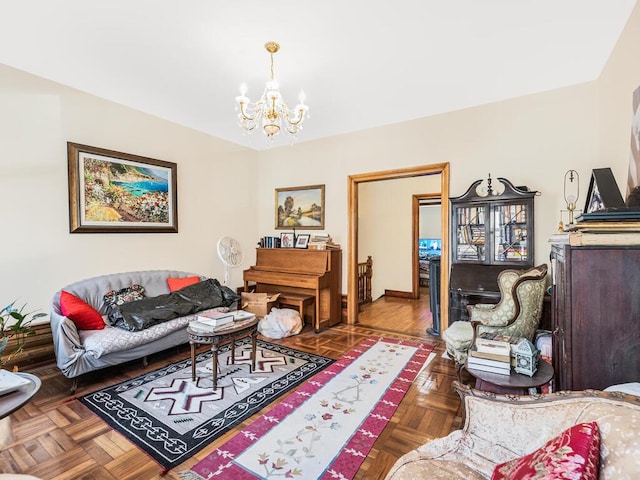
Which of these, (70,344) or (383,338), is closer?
(70,344)

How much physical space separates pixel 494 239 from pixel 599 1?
6.52ft

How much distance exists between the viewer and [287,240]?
4844 mm

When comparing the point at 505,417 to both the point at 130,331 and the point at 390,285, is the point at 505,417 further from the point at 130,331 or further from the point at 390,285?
the point at 390,285

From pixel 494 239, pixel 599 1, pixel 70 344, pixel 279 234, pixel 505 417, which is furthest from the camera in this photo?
pixel 279 234

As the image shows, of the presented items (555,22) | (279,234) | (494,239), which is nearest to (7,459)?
(279,234)

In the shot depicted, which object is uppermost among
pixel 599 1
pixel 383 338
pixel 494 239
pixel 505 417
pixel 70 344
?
pixel 599 1

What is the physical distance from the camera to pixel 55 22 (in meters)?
2.22

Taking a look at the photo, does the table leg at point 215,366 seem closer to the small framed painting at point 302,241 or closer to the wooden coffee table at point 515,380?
the wooden coffee table at point 515,380

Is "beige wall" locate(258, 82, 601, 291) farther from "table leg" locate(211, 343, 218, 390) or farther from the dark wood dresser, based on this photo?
"table leg" locate(211, 343, 218, 390)

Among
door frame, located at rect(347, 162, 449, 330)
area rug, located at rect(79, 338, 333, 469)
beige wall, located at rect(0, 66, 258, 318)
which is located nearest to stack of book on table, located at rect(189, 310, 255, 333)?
area rug, located at rect(79, 338, 333, 469)

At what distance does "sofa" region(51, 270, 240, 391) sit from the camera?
8.30ft

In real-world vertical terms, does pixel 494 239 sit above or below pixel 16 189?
below

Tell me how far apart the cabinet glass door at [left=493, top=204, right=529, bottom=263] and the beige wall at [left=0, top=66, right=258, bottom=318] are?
3.69 metres

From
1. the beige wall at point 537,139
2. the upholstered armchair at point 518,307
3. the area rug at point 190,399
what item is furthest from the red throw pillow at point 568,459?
the beige wall at point 537,139
